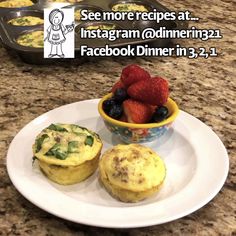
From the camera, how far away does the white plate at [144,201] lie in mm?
738

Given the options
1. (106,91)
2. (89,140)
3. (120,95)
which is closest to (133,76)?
(120,95)

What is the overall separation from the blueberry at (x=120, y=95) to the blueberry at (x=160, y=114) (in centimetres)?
7

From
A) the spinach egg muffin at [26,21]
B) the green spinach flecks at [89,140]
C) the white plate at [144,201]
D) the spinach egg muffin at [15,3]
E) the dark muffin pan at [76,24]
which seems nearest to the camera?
the white plate at [144,201]

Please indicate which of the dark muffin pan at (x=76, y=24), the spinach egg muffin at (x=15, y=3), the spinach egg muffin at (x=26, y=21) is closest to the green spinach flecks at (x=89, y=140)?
the dark muffin pan at (x=76, y=24)

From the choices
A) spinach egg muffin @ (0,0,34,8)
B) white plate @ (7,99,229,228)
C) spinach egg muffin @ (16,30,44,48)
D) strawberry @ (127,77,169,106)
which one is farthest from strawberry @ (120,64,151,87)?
spinach egg muffin @ (0,0,34,8)

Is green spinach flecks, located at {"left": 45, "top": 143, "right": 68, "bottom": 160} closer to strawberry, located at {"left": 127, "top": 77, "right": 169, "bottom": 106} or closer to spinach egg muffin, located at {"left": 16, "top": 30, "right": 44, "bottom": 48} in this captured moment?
strawberry, located at {"left": 127, "top": 77, "right": 169, "bottom": 106}

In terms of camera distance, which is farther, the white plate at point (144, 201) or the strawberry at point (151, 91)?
the strawberry at point (151, 91)

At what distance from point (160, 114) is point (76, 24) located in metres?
0.72

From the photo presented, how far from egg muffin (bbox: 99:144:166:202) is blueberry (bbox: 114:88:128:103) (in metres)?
0.13

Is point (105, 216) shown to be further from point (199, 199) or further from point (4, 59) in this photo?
point (4, 59)

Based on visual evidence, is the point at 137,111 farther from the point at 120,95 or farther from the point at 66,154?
the point at 66,154

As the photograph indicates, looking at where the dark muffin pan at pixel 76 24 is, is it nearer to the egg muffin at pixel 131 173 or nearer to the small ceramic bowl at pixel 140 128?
the small ceramic bowl at pixel 140 128

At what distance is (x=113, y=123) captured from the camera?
0.92 metres

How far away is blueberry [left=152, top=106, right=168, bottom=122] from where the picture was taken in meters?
0.91
